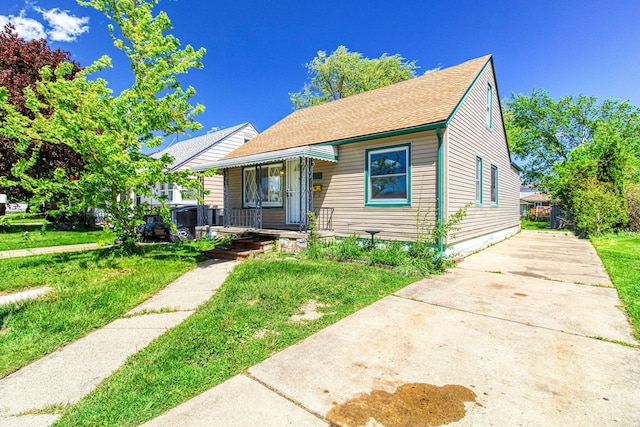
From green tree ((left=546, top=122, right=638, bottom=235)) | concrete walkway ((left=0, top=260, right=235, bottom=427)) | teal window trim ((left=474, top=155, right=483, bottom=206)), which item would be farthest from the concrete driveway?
green tree ((left=546, top=122, right=638, bottom=235))

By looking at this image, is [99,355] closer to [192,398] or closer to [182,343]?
[182,343]

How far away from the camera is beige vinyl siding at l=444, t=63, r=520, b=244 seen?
805 cm

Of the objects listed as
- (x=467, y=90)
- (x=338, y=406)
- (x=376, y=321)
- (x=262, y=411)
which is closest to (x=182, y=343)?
(x=262, y=411)

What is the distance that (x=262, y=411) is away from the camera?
2.20 metres

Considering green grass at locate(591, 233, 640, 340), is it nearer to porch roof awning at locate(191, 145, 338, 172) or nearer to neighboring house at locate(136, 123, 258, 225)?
porch roof awning at locate(191, 145, 338, 172)

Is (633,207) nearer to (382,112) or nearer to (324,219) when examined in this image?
(382,112)

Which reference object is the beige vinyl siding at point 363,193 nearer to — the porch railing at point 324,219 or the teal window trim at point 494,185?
the porch railing at point 324,219

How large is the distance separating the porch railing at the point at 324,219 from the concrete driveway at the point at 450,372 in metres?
4.94

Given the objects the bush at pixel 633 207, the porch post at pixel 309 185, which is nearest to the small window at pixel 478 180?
the porch post at pixel 309 185

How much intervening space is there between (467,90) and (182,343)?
29.7 ft

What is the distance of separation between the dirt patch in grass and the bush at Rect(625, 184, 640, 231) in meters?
18.5

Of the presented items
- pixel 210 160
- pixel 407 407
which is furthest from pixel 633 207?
pixel 210 160

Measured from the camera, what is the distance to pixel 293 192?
1034 cm

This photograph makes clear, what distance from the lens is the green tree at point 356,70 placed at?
2734cm
